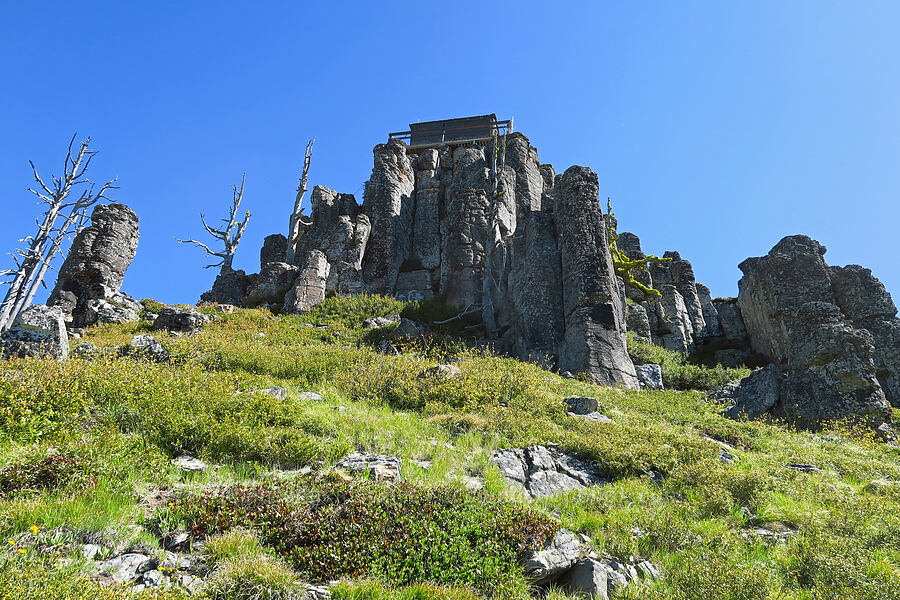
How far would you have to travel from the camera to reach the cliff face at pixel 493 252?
20156 mm

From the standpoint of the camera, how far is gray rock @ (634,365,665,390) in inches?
799

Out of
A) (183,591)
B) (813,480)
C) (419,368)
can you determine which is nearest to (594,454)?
(813,480)

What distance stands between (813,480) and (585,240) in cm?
1371

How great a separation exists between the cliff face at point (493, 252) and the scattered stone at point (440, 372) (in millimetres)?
6555

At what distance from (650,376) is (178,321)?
19.7 metres

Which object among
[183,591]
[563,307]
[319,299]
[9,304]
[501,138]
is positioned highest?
[501,138]

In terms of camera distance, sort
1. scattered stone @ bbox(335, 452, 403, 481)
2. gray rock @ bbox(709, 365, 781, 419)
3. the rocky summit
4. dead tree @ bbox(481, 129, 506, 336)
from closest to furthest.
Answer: the rocky summit → scattered stone @ bbox(335, 452, 403, 481) → gray rock @ bbox(709, 365, 781, 419) → dead tree @ bbox(481, 129, 506, 336)

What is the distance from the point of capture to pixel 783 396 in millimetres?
16359

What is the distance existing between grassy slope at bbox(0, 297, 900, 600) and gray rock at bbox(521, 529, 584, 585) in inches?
25.0

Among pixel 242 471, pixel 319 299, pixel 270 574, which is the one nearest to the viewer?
pixel 270 574

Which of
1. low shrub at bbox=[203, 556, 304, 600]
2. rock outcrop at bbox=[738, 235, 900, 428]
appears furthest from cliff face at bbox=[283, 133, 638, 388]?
low shrub at bbox=[203, 556, 304, 600]

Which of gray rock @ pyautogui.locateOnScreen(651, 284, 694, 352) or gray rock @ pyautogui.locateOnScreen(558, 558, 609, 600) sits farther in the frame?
gray rock @ pyautogui.locateOnScreen(651, 284, 694, 352)

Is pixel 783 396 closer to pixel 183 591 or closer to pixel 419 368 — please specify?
pixel 419 368

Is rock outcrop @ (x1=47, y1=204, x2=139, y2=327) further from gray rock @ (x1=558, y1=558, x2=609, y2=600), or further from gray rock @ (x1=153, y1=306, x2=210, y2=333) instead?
gray rock @ (x1=558, y1=558, x2=609, y2=600)
